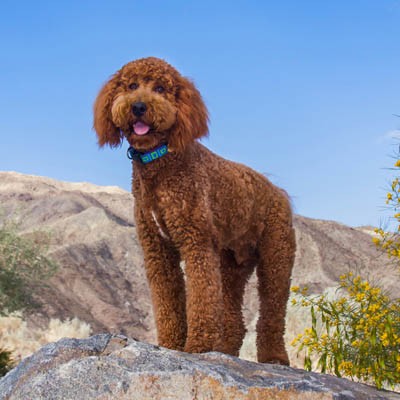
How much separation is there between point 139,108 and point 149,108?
7cm

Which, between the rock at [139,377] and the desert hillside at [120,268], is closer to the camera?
the rock at [139,377]

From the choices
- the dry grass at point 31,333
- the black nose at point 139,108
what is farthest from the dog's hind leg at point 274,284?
the dry grass at point 31,333

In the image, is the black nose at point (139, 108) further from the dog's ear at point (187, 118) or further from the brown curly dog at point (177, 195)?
the dog's ear at point (187, 118)

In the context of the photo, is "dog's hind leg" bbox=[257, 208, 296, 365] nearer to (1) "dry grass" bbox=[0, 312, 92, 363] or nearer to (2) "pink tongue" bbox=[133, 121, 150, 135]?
(2) "pink tongue" bbox=[133, 121, 150, 135]

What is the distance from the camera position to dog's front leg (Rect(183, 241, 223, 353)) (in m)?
3.66

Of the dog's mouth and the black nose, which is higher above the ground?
the black nose

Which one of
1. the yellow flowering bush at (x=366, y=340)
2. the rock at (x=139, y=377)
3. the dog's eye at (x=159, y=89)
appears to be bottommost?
the rock at (x=139, y=377)

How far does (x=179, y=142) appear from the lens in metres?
3.76

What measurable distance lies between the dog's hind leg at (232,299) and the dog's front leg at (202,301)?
1.09 m

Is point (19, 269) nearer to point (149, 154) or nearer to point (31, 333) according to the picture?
point (31, 333)

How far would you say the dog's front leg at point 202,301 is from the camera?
12.0 ft

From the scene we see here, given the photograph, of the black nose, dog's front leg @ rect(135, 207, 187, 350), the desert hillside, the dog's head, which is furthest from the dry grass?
the black nose

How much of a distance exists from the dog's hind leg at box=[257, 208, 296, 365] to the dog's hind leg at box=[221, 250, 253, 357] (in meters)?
→ 0.21

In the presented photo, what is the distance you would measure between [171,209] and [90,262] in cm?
1174
